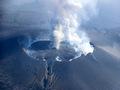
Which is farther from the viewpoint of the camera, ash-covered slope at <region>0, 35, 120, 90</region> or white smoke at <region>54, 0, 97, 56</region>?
white smoke at <region>54, 0, 97, 56</region>

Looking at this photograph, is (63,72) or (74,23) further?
(74,23)

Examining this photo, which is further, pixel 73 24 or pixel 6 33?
pixel 73 24

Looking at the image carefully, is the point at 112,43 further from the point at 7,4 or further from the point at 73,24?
the point at 7,4

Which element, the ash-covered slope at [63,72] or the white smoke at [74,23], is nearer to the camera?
the ash-covered slope at [63,72]

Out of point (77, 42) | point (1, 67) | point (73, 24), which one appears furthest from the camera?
point (73, 24)

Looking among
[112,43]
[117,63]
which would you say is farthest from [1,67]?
[112,43]

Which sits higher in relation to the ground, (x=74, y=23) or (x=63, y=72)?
(x=63, y=72)

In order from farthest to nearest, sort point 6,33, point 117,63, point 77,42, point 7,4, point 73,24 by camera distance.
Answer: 1. point 7,4
2. point 73,24
3. point 6,33
4. point 77,42
5. point 117,63
